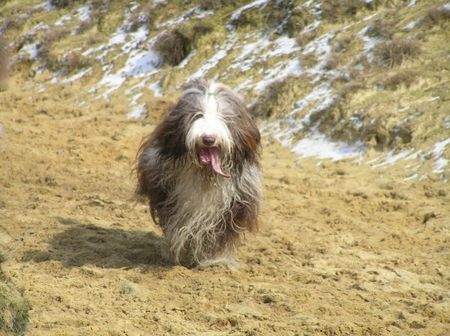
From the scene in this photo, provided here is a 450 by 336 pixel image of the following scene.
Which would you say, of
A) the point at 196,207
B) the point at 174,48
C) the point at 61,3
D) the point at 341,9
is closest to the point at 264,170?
the point at 196,207

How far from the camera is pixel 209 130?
494 centimetres

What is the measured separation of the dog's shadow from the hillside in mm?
28

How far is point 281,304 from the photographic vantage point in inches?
190

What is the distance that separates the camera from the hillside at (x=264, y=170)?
4.71m

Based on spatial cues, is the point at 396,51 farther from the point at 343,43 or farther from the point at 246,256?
the point at 246,256

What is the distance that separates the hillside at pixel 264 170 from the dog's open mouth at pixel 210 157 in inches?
39.3

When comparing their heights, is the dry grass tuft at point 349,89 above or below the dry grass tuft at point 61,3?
below

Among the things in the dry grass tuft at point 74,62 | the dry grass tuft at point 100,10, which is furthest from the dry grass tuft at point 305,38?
the dry grass tuft at point 100,10

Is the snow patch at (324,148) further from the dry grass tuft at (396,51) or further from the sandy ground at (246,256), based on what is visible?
the dry grass tuft at (396,51)

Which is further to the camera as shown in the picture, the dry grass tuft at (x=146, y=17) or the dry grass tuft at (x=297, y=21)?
the dry grass tuft at (x=146, y=17)

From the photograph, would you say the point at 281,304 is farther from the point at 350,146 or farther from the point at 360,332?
the point at 350,146

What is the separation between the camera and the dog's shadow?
576cm

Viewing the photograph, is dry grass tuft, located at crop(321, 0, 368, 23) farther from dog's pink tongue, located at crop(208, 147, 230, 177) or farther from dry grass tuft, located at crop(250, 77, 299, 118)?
dog's pink tongue, located at crop(208, 147, 230, 177)

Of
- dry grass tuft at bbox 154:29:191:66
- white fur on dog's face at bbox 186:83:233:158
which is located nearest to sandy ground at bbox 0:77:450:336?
white fur on dog's face at bbox 186:83:233:158
